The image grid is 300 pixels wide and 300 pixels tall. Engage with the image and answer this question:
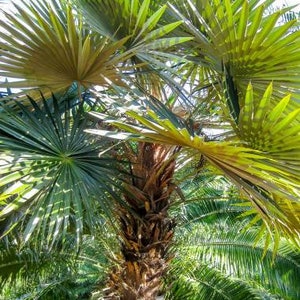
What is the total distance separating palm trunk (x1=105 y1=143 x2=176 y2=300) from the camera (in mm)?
2402

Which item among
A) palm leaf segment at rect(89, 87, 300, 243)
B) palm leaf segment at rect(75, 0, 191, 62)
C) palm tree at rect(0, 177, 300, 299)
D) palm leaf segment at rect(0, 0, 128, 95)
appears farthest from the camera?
palm tree at rect(0, 177, 300, 299)

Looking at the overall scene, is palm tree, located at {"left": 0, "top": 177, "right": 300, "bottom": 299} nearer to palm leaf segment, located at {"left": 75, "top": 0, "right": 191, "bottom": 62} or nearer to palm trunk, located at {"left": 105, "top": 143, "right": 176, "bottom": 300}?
palm trunk, located at {"left": 105, "top": 143, "right": 176, "bottom": 300}

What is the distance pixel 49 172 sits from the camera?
2.03 metres

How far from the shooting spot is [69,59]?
2268 mm

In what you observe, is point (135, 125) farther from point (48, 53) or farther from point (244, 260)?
point (244, 260)

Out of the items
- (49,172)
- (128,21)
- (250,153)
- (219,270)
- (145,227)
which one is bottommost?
(219,270)

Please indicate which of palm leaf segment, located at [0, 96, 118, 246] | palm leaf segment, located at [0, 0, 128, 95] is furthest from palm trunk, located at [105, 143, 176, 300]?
palm leaf segment, located at [0, 0, 128, 95]

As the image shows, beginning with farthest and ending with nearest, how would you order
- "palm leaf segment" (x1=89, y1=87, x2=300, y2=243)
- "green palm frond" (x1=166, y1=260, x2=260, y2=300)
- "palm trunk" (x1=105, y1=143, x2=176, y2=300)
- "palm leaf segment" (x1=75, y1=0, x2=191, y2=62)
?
"green palm frond" (x1=166, y1=260, x2=260, y2=300)
"palm trunk" (x1=105, y1=143, x2=176, y2=300)
"palm leaf segment" (x1=75, y1=0, x2=191, y2=62)
"palm leaf segment" (x1=89, y1=87, x2=300, y2=243)

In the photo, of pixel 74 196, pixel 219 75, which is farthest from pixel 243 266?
pixel 74 196

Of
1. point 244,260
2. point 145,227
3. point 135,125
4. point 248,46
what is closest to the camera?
point 135,125

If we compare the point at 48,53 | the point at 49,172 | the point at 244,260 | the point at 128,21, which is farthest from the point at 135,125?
the point at 244,260

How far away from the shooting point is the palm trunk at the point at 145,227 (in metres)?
2.40

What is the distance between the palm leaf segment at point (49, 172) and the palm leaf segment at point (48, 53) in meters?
0.19

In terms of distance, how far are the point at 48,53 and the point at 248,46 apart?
1.02m
